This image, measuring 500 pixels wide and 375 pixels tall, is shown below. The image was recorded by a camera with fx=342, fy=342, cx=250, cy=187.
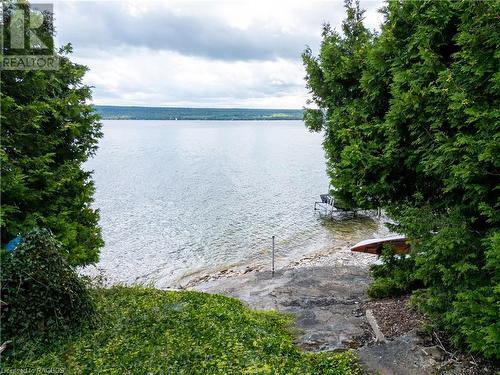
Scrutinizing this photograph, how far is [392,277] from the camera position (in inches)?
372

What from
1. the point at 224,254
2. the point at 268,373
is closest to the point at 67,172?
the point at 268,373

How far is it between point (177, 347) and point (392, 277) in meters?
6.10

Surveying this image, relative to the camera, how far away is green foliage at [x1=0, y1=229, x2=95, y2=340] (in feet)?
22.1

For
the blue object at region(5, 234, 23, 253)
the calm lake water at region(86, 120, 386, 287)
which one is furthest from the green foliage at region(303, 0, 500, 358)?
the calm lake water at region(86, 120, 386, 287)

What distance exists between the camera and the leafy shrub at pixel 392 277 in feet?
29.7

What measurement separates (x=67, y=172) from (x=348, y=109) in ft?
26.3

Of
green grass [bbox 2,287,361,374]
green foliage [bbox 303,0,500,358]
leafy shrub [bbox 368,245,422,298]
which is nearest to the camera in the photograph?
green foliage [bbox 303,0,500,358]

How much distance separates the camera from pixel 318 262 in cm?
1831

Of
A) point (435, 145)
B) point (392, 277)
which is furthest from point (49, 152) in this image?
point (392, 277)

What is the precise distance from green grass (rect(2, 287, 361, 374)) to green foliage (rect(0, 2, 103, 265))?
2.63 m

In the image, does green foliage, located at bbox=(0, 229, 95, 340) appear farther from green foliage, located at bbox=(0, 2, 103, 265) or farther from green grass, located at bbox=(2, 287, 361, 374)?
green foliage, located at bbox=(0, 2, 103, 265)
